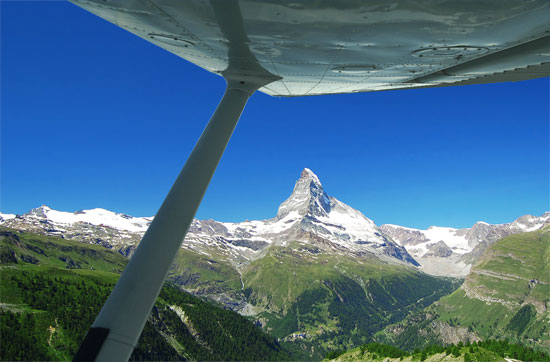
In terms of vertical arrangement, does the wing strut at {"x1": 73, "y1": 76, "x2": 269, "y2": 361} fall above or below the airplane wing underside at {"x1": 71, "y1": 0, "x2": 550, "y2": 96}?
below

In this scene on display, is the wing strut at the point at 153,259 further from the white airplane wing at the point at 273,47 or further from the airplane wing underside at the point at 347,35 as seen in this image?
the airplane wing underside at the point at 347,35

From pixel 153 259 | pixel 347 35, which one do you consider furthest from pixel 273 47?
pixel 153 259

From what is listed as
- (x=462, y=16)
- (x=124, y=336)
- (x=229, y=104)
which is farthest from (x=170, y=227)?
(x=462, y=16)

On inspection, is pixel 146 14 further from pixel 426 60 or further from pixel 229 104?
pixel 426 60

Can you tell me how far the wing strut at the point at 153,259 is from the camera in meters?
5.66

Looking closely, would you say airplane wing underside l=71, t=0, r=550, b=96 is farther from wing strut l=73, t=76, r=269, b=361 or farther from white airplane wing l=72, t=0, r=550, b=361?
wing strut l=73, t=76, r=269, b=361

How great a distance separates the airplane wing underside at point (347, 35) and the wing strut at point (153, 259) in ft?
7.18

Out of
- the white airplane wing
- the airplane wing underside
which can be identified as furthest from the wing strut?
the airplane wing underside

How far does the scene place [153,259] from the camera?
257 inches

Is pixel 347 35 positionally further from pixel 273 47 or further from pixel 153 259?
pixel 153 259

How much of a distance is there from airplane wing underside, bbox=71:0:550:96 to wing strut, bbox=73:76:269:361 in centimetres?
219

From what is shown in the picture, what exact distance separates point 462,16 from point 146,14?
243 inches

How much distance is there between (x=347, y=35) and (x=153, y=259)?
19.8ft

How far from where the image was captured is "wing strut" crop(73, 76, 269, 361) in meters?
5.66
